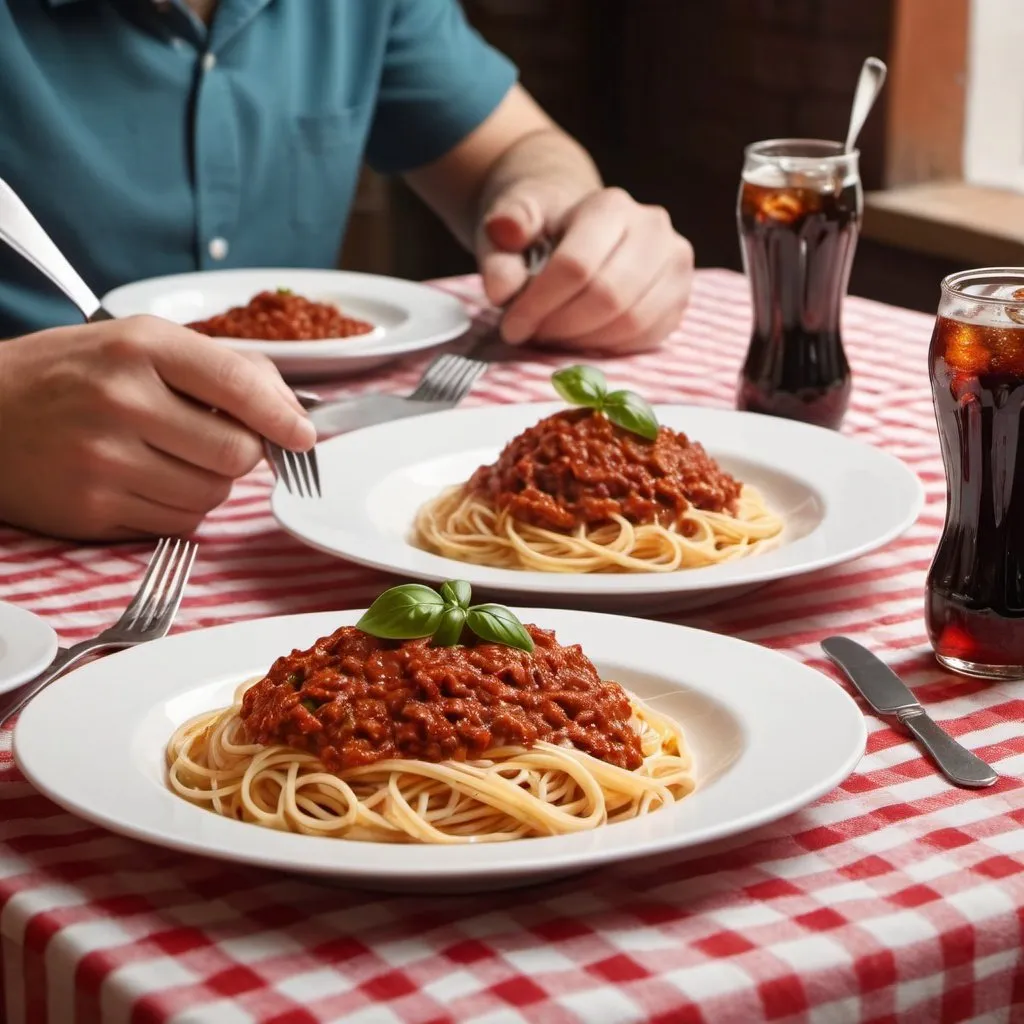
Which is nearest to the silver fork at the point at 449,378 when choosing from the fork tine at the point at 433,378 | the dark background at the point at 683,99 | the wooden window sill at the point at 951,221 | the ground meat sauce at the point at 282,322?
the fork tine at the point at 433,378

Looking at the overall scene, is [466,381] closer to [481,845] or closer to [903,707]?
[903,707]

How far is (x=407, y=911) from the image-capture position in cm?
104

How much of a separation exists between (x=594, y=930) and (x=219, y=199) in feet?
7.51

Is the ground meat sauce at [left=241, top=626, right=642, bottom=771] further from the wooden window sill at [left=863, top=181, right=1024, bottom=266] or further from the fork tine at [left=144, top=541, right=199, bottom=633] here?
the wooden window sill at [left=863, top=181, right=1024, bottom=266]

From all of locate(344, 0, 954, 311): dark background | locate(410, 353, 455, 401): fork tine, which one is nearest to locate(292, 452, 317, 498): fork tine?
locate(410, 353, 455, 401): fork tine

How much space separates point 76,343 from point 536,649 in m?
0.75

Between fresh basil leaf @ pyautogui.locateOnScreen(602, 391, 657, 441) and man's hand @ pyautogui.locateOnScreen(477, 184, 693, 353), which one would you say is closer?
fresh basil leaf @ pyautogui.locateOnScreen(602, 391, 657, 441)

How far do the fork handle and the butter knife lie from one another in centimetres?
66

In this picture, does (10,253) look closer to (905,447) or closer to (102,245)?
(102,245)

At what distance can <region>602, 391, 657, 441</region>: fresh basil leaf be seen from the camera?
5.86 feet

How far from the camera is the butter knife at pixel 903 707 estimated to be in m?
1.22

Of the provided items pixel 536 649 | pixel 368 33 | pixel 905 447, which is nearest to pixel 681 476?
pixel 905 447

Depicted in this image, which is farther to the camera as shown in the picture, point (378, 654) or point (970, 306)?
point (970, 306)

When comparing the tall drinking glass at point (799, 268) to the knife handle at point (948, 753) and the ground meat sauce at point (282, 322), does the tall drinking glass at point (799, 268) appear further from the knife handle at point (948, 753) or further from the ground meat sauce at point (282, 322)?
the knife handle at point (948, 753)
